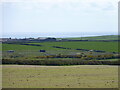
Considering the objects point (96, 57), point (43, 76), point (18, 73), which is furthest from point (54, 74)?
point (96, 57)

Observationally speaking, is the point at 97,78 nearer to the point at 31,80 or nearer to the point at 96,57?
the point at 31,80

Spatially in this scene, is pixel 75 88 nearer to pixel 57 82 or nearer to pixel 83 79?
pixel 57 82

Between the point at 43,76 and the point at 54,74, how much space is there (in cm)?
112

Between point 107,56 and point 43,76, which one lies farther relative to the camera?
point 107,56

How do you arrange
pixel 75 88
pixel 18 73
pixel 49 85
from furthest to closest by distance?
pixel 18 73 < pixel 49 85 < pixel 75 88

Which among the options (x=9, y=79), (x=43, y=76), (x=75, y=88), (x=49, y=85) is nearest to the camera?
(x=75, y=88)

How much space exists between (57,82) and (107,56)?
58.5ft

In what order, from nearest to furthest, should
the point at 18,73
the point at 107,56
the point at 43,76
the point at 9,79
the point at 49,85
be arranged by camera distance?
the point at 49,85 → the point at 9,79 → the point at 43,76 → the point at 18,73 → the point at 107,56

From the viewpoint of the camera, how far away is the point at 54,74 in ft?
58.7

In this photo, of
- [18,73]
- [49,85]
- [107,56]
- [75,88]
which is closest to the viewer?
[75,88]

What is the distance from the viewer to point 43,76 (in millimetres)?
17016

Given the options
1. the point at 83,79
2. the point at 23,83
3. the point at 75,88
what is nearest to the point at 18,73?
the point at 23,83

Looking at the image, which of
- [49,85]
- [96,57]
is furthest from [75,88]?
[96,57]

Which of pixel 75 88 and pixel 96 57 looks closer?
pixel 75 88
